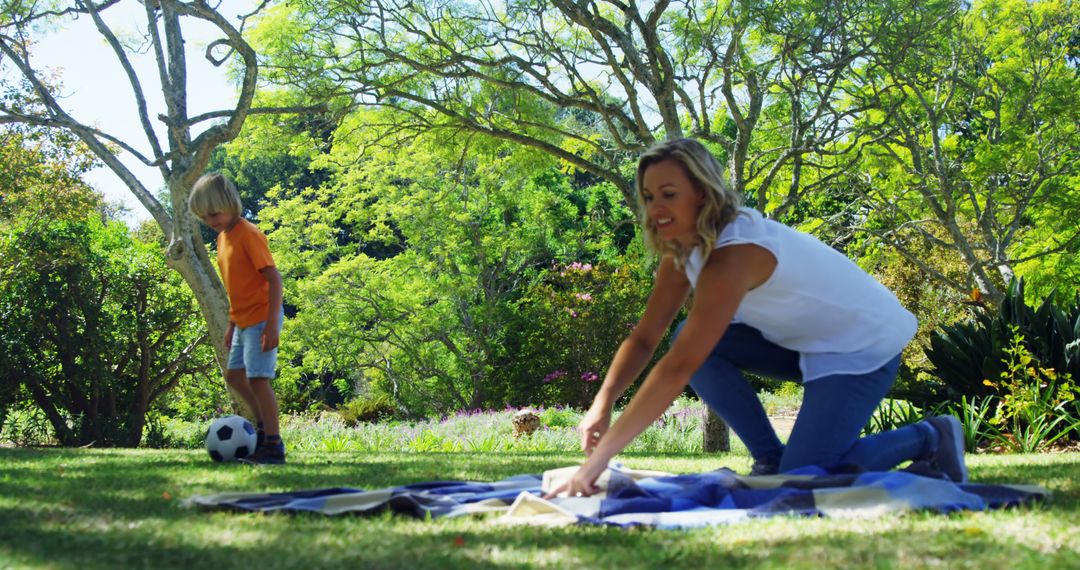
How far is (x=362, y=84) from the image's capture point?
966cm

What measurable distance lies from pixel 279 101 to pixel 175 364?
4.87 m

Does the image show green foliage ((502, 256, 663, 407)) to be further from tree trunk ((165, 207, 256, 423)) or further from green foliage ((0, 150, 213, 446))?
tree trunk ((165, 207, 256, 423))

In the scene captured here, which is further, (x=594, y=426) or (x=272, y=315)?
(x=272, y=315)

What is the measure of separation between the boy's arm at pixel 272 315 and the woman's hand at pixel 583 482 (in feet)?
8.90

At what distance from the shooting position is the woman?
3020mm

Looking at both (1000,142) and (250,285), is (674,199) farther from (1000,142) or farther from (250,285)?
→ (1000,142)

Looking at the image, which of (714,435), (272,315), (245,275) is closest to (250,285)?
(245,275)

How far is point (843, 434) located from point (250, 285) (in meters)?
3.47

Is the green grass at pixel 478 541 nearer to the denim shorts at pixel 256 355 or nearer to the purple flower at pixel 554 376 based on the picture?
the denim shorts at pixel 256 355

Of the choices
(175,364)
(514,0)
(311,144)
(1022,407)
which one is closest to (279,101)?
(311,144)

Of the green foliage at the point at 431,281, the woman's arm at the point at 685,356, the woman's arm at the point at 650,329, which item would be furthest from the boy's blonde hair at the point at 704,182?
the green foliage at the point at 431,281

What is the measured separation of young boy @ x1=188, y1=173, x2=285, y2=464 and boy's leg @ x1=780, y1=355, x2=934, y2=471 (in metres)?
3.10

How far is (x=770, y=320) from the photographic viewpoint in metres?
3.44

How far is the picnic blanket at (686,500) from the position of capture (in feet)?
9.18
